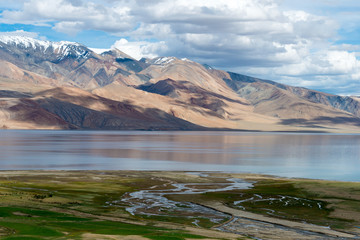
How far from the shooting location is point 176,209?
51.2 meters

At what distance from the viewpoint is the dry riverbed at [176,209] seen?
117 feet

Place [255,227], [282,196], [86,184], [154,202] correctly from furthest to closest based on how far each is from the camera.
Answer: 1. [86,184]
2. [282,196]
3. [154,202]
4. [255,227]

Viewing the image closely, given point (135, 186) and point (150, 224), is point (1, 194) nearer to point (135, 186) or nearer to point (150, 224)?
point (150, 224)

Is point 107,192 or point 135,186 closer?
point 107,192

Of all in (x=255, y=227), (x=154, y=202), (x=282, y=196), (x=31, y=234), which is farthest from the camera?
(x=282, y=196)

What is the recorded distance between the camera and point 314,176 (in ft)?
324

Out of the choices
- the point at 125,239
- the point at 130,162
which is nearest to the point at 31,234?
the point at 125,239

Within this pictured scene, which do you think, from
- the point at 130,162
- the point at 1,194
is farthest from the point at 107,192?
the point at 130,162

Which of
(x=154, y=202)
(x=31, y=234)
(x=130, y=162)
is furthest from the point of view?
(x=130, y=162)

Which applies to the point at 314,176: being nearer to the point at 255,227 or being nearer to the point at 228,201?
the point at 228,201

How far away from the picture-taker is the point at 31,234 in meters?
31.1

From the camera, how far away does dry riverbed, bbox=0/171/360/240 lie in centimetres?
3562

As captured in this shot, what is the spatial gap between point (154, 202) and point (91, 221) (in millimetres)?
16926

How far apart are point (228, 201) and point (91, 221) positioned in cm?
2284
